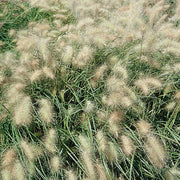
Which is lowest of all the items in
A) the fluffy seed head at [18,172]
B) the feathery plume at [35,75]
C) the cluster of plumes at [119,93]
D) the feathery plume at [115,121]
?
the fluffy seed head at [18,172]

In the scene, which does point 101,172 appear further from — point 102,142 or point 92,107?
point 92,107

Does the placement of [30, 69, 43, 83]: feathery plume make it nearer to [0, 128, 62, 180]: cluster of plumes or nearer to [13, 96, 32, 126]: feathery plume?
[13, 96, 32, 126]: feathery plume

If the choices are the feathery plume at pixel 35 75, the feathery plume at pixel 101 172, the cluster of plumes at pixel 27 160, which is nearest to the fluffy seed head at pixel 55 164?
the cluster of plumes at pixel 27 160

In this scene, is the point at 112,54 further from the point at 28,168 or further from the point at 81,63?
the point at 28,168

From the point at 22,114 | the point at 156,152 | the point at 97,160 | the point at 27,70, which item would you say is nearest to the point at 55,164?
the point at 97,160

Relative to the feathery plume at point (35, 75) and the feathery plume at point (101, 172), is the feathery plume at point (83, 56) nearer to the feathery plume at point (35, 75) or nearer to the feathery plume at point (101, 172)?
the feathery plume at point (35, 75)

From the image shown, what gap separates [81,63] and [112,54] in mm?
567

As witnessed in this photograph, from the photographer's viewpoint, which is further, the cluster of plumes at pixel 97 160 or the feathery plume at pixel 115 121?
the feathery plume at pixel 115 121

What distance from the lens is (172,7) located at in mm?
5691

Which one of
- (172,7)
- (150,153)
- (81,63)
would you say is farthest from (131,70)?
(172,7)

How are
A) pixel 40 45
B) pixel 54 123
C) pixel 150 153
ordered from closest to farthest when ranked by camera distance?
pixel 150 153
pixel 54 123
pixel 40 45

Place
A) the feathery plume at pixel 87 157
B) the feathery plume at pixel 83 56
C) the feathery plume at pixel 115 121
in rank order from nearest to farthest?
the feathery plume at pixel 87 157, the feathery plume at pixel 115 121, the feathery plume at pixel 83 56

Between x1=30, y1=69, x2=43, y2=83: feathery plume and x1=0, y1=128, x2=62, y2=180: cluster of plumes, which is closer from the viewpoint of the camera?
x1=0, y1=128, x2=62, y2=180: cluster of plumes

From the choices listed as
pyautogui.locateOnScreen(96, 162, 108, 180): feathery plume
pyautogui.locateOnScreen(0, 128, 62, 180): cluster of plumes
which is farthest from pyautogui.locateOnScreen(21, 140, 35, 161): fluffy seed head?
pyautogui.locateOnScreen(96, 162, 108, 180): feathery plume
